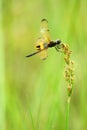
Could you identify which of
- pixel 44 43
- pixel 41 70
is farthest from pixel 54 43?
pixel 41 70

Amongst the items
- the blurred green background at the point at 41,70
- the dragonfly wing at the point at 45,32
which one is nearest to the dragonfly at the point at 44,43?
the dragonfly wing at the point at 45,32

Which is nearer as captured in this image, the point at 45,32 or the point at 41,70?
the point at 45,32

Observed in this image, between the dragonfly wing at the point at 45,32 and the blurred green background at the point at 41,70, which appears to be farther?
the blurred green background at the point at 41,70

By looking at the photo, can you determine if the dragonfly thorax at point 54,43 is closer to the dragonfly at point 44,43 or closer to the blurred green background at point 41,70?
the dragonfly at point 44,43

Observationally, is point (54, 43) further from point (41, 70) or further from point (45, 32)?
point (41, 70)

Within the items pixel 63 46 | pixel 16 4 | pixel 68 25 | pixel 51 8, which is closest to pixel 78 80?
pixel 51 8

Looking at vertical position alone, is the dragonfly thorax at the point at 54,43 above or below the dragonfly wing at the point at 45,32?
below

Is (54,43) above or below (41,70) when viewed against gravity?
below

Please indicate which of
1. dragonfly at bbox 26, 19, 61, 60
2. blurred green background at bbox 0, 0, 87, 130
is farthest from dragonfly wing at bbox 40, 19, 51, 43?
blurred green background at bbox 0, 0, 87, 130
